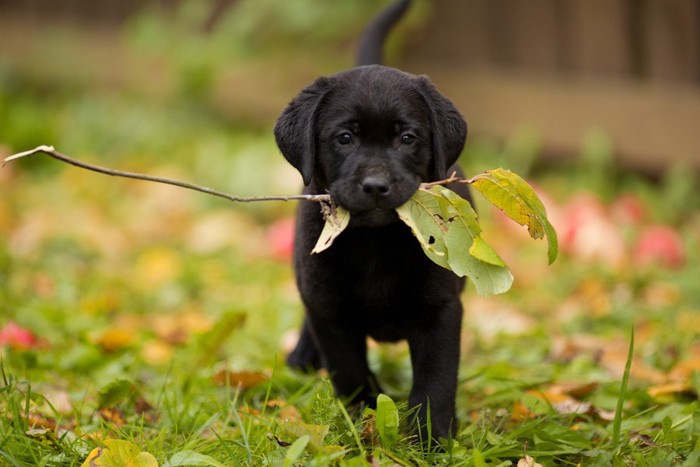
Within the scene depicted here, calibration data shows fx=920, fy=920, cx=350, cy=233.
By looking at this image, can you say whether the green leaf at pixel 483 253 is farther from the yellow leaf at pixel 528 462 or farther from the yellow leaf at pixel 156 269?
the yellow leaf at pixel 156 269

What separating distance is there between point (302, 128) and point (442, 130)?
0.42 meters

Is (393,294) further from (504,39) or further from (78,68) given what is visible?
(78,68)

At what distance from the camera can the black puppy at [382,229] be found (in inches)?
103

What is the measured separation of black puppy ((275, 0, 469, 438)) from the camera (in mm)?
2627

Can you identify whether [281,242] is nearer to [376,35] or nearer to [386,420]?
[376,35]

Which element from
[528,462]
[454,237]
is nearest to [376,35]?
[454,237]

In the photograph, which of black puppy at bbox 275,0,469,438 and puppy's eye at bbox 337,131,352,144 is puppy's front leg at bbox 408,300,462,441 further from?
puppy's eye at bbox 337,131,352,144

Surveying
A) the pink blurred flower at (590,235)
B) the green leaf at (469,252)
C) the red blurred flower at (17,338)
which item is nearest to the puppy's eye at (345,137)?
the green leaf at (469,252)

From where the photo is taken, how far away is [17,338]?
337 cm

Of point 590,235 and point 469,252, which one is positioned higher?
point 469,252

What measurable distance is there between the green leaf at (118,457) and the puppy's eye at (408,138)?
111 centimetres

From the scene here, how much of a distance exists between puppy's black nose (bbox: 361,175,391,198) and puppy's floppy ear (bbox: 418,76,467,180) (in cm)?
31

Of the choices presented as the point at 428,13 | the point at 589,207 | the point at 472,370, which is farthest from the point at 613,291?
the point at 428,13

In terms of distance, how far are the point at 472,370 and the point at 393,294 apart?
0.95 metres
